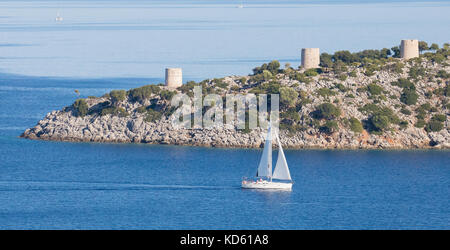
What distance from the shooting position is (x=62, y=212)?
68125mm

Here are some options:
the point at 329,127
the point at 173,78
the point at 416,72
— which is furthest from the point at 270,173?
the point at 416,72

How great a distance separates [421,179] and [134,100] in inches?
1451

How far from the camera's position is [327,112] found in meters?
100

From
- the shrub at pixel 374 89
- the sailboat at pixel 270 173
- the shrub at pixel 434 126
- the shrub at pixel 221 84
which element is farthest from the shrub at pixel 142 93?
the sailboat at pixel 270 173

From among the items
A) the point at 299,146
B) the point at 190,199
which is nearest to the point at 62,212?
the point at 190,199

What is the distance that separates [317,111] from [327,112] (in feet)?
4.50

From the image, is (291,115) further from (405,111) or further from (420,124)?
(420,124)

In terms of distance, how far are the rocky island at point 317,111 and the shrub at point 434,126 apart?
10 centimetres

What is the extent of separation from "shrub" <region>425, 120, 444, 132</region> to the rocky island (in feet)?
0.34

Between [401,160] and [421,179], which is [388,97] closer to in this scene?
[401,160]

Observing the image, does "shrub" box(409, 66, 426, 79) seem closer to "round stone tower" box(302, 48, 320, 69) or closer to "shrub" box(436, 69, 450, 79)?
"shrub" box(436, 69, 450, 79)

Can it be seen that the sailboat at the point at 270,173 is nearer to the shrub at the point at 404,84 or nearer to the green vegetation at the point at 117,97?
the green vegetation at the point at 117,97

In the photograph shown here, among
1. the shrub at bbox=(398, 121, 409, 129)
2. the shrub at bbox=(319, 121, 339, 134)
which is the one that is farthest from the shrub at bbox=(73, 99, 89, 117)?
the shrub at bbox=(398, 121, 409, 129)

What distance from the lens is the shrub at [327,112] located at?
10006 centimetres
